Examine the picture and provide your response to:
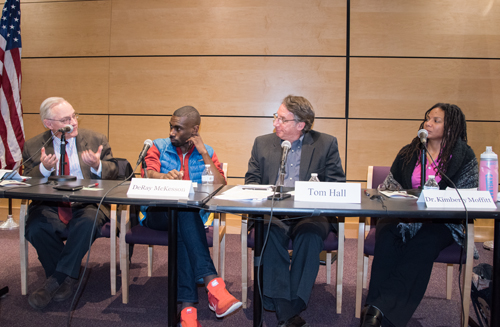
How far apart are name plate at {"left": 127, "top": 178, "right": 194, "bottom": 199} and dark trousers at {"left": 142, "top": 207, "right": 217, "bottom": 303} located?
31cm

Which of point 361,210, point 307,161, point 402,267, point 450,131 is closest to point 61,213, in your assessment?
point 307,161

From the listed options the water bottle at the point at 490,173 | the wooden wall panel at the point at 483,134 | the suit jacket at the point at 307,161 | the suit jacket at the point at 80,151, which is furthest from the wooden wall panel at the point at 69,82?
the wooden wall panel at the point at 483,134

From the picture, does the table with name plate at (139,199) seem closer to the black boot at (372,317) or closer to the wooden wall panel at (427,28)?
the black boot at (372,317)

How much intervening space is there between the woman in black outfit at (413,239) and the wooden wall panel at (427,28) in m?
1.60

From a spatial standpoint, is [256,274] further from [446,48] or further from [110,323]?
[446,48]

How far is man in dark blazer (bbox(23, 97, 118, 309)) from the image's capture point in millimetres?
2047

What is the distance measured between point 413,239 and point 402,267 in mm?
162

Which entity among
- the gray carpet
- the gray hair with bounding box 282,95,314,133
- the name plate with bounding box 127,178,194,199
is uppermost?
the gray hair with bounding box 282,95,314,133

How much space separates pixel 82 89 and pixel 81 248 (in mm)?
2327

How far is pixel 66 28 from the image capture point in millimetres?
3828

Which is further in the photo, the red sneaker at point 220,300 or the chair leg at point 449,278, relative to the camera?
the chair leg at point 449,278

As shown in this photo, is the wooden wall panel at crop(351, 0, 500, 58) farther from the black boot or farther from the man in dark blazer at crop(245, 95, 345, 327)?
the black boot

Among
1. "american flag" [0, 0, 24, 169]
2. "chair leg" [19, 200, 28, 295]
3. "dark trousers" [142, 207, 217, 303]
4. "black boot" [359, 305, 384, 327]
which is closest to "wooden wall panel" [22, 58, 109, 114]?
"american flag" [0, 0, 24, 169]

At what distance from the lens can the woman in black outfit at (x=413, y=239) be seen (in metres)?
1.75
